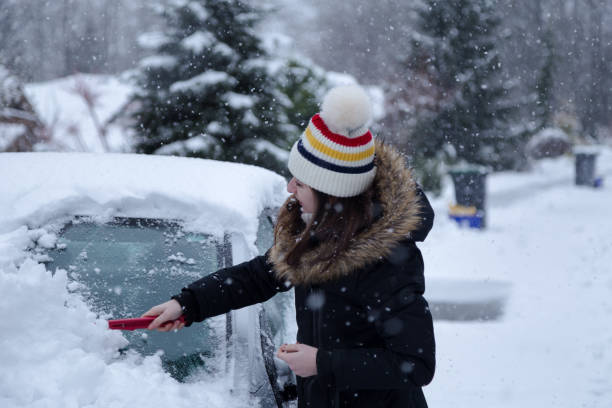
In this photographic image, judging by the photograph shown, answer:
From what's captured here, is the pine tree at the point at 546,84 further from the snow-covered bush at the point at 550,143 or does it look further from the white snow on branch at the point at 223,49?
the white snow on branch at the point at 223,49

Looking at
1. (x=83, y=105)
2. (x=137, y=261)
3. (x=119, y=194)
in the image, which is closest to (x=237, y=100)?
(x=119, y=194)

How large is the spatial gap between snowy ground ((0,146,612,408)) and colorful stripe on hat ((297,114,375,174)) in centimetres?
81

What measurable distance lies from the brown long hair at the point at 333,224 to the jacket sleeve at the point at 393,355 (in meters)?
0.19

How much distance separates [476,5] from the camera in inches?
731

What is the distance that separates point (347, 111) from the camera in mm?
1575

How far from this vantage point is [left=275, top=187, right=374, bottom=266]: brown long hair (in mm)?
1601

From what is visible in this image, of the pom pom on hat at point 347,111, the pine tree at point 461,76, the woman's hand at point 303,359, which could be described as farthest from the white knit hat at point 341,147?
the pine tree at point 461,76

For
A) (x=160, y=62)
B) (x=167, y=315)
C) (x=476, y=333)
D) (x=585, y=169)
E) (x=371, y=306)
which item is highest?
(x=371, y=306)

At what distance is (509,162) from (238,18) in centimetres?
1560

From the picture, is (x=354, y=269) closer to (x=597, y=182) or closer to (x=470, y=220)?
(x=470, y=220)

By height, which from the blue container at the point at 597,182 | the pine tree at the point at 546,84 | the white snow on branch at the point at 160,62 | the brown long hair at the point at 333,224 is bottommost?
the blue container at the point at 597,182

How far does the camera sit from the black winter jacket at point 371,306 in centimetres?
149

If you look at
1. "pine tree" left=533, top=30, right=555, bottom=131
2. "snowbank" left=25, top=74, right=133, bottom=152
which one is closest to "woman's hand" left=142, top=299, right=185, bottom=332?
"snowbank" left=25, top=74, right=133, bottom=152

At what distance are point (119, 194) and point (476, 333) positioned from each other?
156 inches
